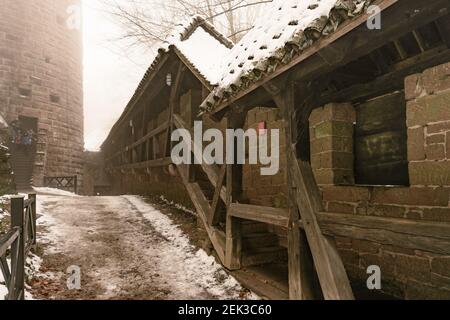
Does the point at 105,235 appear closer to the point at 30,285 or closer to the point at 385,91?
the point at 30,285

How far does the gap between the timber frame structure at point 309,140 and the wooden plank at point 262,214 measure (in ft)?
0.04

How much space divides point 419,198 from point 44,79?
2021 centimetres

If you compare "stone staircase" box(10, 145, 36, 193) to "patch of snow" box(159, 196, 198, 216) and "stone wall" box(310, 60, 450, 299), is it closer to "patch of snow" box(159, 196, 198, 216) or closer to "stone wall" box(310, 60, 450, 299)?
"patch of snow" box(159, 196, 198, 216)

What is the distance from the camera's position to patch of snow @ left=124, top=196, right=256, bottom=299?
4.01 m

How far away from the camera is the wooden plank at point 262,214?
3.28 metres

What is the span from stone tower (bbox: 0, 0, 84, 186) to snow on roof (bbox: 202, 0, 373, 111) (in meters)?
16.9

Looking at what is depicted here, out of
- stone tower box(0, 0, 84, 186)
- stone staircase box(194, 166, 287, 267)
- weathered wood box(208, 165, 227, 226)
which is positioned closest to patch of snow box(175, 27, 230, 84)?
weathered wood box(208, 165, 227, 226)

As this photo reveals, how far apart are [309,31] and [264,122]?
3.22 metres

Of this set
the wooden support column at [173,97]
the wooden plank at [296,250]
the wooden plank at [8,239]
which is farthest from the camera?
the wooden support column at [173,97]

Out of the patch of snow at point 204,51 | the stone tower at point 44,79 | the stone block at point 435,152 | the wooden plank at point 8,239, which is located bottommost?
the wooden plank at point 8,239

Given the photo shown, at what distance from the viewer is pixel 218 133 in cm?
662

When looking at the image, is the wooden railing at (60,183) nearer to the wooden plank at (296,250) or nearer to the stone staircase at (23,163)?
the stone staircase at (23,163)

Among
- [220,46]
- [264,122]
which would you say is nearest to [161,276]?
[264,122]

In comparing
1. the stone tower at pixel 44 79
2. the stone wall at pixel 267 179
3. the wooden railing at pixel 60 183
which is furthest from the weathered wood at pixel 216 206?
the stone tower at pixel 44 79
